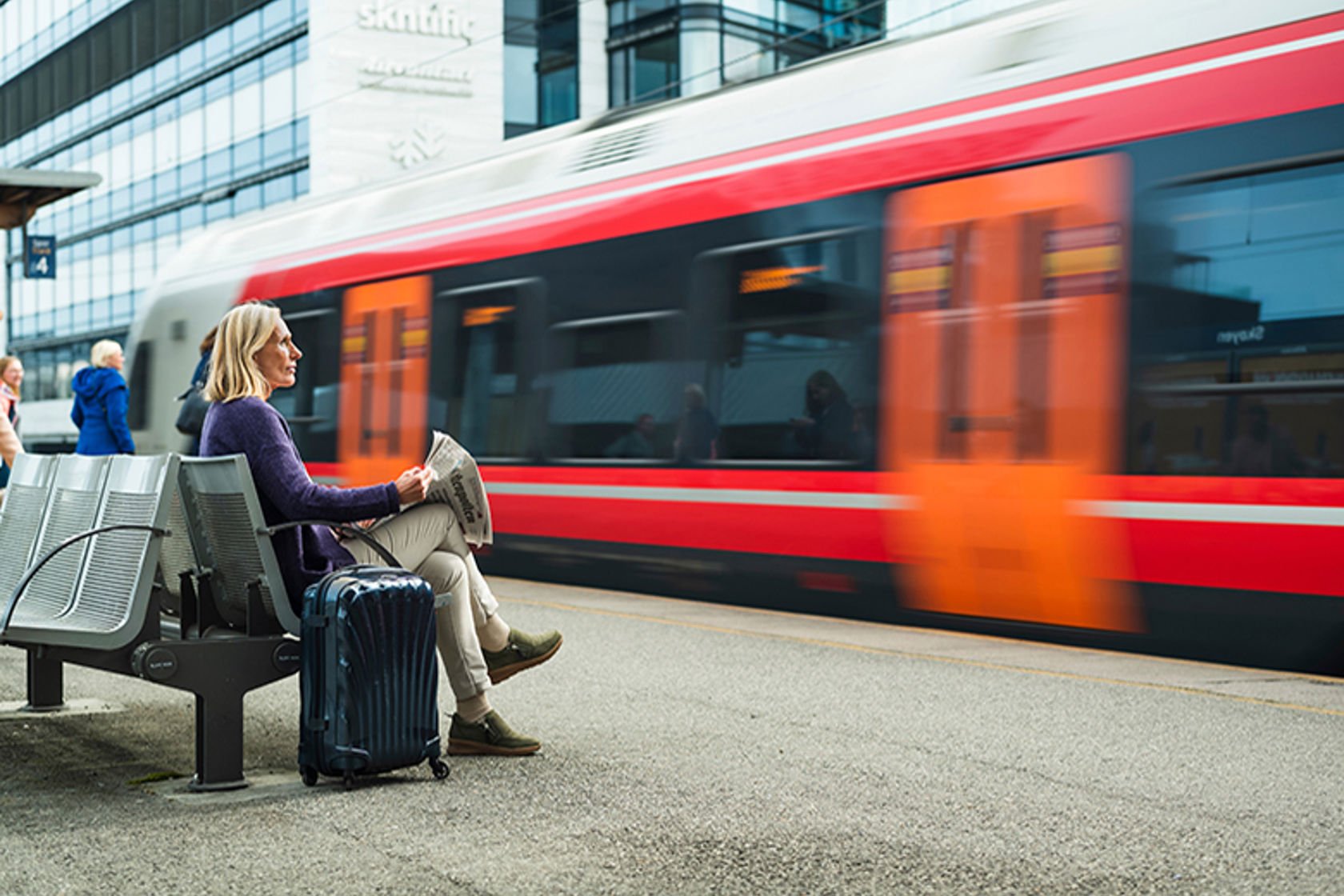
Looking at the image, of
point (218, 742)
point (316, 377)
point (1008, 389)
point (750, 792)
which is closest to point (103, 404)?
point (316, 377)

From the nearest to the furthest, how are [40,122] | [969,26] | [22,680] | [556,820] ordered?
1. [556,820]
2. [22,680]
3. [969,26]
4. [40,122]

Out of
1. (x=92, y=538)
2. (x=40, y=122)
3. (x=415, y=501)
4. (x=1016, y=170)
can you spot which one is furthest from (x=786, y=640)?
(x=40, y=122)

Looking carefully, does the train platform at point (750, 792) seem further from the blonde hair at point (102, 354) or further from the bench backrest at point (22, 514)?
the blonde hair at point (102, 354)

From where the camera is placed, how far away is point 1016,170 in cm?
813

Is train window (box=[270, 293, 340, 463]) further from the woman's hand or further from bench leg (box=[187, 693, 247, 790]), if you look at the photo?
bench leg (box=[187, 693, 247, 790])

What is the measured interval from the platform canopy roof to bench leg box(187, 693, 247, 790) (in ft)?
17.6

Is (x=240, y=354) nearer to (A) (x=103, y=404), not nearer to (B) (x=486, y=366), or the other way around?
(B) (x=486, y=366)

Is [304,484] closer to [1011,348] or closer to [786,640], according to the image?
[786,640]

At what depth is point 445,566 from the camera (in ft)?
16.5

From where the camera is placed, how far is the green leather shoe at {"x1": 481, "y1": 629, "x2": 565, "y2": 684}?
532cm

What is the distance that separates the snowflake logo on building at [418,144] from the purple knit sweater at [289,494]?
1281 inches

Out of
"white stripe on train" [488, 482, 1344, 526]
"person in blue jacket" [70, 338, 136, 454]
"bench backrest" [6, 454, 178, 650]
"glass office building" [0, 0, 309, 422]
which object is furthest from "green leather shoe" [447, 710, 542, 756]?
"glass office building" [0, 0, 309, 422]

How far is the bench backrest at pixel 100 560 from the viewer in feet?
15.0

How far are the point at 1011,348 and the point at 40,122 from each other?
1904 inches
